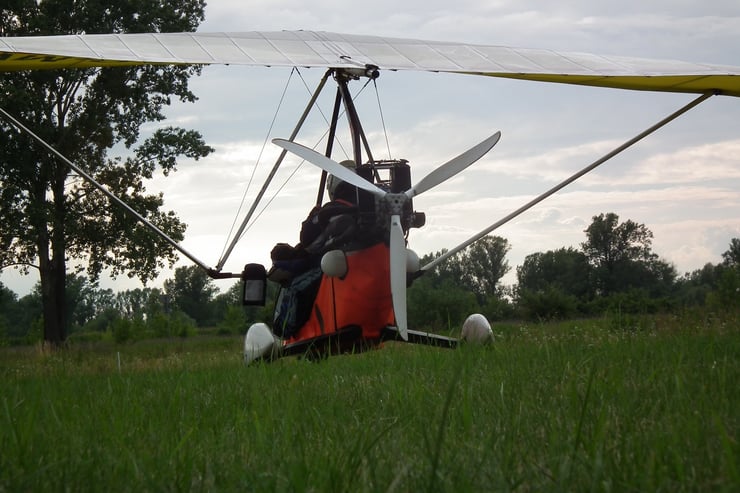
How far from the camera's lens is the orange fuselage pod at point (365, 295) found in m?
7.06

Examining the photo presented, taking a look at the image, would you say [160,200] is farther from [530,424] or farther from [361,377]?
[530,424]

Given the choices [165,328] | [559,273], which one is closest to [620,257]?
[559,273]

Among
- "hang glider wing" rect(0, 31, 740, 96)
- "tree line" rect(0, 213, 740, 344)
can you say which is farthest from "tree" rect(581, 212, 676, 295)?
"hang glider wing" rect(0, 31, 740, 96)

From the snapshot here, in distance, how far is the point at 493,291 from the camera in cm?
5809

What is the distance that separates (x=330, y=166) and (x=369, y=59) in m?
1.18

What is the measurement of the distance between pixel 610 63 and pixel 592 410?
5.54 metres

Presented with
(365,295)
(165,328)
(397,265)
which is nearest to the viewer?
(397,265)

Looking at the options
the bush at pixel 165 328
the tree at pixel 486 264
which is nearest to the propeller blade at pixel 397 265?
the bush at pixel 165 328

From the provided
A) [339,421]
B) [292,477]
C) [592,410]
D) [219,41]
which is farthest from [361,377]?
[219,41]

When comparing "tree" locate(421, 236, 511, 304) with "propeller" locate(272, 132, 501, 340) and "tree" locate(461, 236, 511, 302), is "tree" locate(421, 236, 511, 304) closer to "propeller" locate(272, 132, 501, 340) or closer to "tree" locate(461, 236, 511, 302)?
"tree" locate(461, 236, 511, 302)

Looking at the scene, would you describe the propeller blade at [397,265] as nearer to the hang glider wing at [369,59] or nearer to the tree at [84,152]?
the hang glider wing at [369,59]

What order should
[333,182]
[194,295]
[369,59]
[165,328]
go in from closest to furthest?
[369,59]
[333,182]
[165,328]
[194,295]

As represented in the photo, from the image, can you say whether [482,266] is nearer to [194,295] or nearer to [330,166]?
[194,295]

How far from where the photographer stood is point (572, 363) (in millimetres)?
3930
